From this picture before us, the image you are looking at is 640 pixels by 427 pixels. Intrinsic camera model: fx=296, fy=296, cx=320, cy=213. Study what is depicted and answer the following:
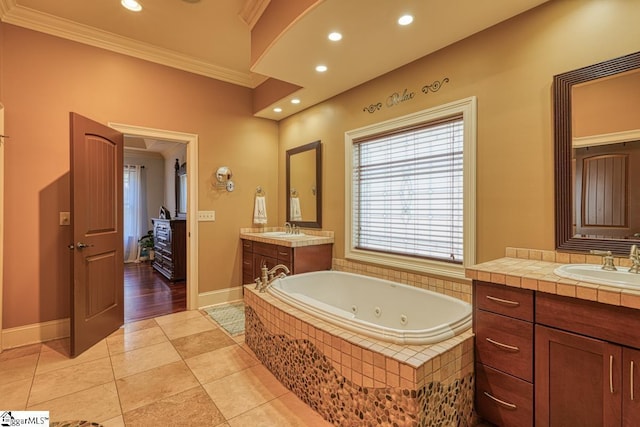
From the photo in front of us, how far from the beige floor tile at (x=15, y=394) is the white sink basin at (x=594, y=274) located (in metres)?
3.17

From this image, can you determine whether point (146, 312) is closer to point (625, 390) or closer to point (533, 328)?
point (533, 328)

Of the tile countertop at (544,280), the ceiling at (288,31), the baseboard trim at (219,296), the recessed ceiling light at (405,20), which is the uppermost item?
the ceiling at (288,31)

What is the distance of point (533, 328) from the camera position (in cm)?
144

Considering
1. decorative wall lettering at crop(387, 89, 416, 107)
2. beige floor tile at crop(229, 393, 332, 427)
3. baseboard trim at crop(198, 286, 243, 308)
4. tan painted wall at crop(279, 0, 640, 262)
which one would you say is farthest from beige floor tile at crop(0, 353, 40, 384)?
decorative wall lettering at crop(387, 89, 416, 107)

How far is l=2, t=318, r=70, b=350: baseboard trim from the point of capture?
102 inches

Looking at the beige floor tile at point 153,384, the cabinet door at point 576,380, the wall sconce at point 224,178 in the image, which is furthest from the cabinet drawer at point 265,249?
the cabinet door at point 576,380

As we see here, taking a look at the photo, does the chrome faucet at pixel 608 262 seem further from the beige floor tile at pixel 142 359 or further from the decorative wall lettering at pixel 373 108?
the beige floor tile at pixel 142 359

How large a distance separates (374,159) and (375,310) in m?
1.46

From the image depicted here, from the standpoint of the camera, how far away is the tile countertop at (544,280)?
1.20 meters

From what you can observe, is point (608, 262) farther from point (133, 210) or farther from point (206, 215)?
point (133, 210)

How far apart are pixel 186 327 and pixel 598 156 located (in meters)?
3.59

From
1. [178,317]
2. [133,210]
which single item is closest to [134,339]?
[178,317]

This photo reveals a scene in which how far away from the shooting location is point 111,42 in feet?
9.85

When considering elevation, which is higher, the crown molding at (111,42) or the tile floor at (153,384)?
the crown molding at (111,42)
